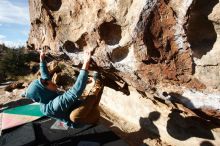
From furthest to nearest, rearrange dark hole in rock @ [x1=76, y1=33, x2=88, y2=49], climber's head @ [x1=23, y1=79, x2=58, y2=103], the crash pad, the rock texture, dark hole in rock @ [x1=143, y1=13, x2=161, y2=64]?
the crash pad < dark hole in rock @ [x1=76, y1=33, x2=88, y2=49] < climber's head @ [x1=23, y1=79, x2=58, y2=103] < dark hole in rock @ [x1=143, y1=13, x2=161, y2=64] < the rock texture

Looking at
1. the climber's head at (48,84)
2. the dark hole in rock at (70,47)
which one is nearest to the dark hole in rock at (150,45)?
the climber's head at (48,84)

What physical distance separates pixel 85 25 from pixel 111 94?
12.1 feet

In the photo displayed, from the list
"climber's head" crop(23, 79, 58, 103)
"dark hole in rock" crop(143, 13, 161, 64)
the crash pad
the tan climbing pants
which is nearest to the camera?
"dark hole in rock" crop(143, 13, 161, 64)

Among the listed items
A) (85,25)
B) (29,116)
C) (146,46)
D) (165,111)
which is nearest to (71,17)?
(85,25)

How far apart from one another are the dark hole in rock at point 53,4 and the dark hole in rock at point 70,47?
61 centimetres

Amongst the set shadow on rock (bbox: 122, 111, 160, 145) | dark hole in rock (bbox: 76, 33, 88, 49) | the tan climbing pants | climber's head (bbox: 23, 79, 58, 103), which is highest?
dark hole in rock (bbox: 76, 33, 88, 49)

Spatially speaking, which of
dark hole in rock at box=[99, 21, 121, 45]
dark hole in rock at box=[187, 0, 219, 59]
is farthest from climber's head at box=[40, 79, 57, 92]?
dark hole in rock at box=[187, 0, 219, 59]

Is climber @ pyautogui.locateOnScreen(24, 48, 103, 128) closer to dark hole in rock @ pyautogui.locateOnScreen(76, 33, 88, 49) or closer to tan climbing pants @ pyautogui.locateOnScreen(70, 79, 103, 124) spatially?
tan climbing pants @ pyautogui.locateOnScreen(70, 79, 103, 124)

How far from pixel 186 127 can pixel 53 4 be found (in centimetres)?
326

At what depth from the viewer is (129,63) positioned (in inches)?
153

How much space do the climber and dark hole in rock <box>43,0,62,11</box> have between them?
981 mm

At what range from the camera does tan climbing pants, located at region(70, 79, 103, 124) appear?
13.6 ft

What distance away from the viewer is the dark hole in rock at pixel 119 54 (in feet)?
12.9

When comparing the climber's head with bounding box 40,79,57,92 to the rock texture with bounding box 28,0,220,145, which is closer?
the rock texture with bounding box 28,0,220,145
